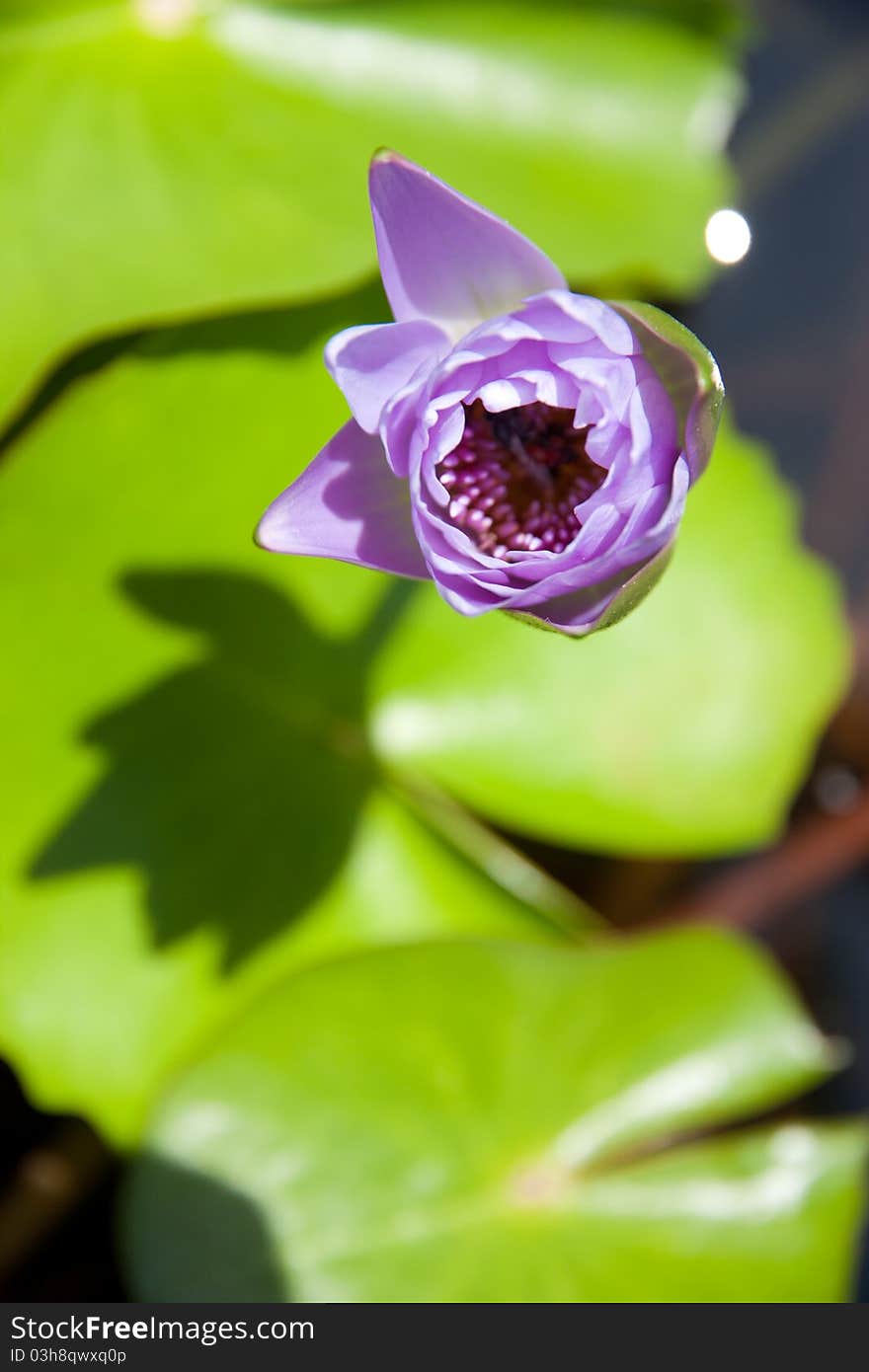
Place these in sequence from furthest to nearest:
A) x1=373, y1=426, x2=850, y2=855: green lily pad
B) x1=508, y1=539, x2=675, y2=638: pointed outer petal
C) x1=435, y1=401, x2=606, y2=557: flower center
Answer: x1=373, y1=426, x2=850, y2=855: green lily pad → x1=435, y1=401, x2=606, y2=557: flower center → x1=508, y1=539, x2=675, y2=638: pointed outer petal

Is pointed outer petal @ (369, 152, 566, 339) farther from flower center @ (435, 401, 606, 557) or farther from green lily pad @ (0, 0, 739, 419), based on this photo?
green lily pad @ (0, 0, 739, 419)

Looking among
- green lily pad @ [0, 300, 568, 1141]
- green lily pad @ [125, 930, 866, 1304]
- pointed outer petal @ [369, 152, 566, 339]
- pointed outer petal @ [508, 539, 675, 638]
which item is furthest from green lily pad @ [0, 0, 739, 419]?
green lily pad @ [125, 930, 866, 1304]

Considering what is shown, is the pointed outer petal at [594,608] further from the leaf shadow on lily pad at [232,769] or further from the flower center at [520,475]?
the leaf shadow on lily pad at [232,769]

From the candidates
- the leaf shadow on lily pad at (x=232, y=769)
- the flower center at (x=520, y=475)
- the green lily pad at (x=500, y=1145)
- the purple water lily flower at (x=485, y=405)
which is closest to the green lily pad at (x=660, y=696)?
the leaf shadow on lily pad at (x=232, y=769)

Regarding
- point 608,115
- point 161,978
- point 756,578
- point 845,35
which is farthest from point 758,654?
point 845,35

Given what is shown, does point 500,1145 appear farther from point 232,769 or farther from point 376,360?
point 376,360

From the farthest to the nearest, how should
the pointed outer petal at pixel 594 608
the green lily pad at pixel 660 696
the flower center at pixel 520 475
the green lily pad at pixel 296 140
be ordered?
the green lily pad at pixel 660 696, the green lily pad at pixel 296 140, the flower center at pixel 520 475, the pointed outer petal at pixel 594 608
